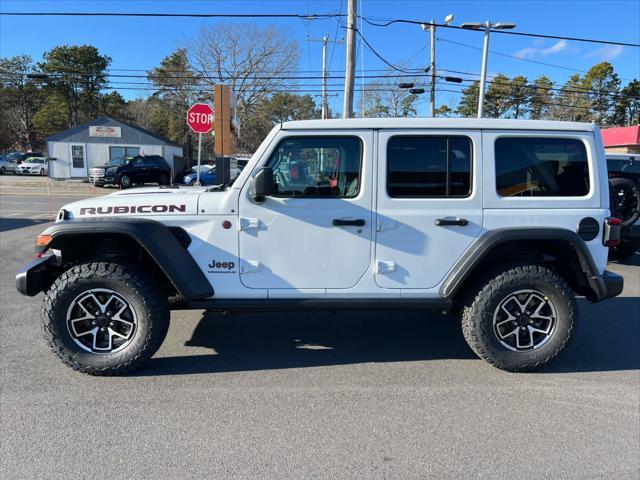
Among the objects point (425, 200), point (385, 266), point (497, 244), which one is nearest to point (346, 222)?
point (385, 266)

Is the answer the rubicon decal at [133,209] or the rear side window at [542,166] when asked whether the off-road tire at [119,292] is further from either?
the rear side window at [542,166]

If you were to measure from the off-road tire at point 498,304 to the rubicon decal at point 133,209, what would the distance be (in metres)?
2.44

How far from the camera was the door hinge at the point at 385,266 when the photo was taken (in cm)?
361

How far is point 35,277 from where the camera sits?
11.7ft

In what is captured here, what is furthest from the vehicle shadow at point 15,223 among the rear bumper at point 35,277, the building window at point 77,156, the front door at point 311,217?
the building window at point 77,156

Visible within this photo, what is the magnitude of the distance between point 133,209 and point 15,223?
32.9ft

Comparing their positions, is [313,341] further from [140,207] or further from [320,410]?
[140,207]

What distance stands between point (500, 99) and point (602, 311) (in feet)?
175

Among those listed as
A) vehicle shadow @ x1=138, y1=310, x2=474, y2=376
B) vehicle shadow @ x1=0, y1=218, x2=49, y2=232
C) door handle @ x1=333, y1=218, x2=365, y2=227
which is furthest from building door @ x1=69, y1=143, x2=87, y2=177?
door handle @ x1=333, y1=218, x2=365, y2=227

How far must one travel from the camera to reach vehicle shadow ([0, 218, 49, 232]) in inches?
424

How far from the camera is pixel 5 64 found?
2195 inches

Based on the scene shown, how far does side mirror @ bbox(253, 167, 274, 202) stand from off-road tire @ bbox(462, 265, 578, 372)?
1844 millimetres

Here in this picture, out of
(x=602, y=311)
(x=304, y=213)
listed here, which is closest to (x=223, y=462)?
(x=304, y=213)

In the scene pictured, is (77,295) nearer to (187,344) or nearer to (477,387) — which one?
(187,344)
